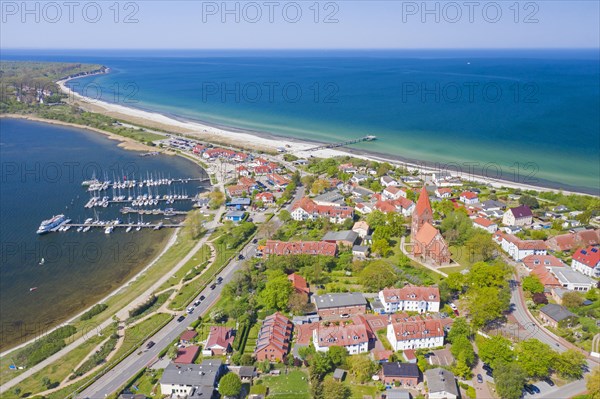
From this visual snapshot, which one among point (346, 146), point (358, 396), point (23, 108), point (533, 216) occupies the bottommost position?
point (358, 396)

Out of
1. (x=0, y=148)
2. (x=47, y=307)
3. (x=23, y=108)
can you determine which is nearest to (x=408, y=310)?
(x=47, y=307)

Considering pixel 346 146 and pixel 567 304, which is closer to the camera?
pixel 567 304

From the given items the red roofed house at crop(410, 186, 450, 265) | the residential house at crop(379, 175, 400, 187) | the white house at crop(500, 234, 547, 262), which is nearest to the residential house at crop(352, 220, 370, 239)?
the red roofed house at crop(410, 186, 450, 265)

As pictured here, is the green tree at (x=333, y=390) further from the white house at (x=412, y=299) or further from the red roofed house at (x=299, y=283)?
the red roofed house at (x=299, y=283)

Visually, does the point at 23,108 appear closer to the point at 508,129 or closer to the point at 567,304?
the point at 508,129

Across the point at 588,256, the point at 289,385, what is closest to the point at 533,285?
the point at 588,256

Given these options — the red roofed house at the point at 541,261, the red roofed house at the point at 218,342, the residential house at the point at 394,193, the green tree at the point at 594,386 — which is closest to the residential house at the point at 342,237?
the residential house at the point at 394,193

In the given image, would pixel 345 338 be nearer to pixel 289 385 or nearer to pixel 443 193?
pixel 289 385
